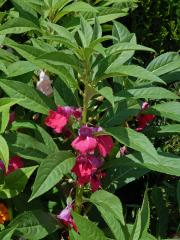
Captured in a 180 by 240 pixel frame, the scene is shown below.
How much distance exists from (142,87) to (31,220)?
653 millimetres

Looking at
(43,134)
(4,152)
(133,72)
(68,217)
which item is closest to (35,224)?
(68,217)

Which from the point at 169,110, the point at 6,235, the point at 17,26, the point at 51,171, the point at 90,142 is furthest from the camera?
the point at 17,26

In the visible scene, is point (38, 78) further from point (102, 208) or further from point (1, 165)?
point (102, 208)

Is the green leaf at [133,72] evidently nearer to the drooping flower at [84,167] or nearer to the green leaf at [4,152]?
the drooping flower at [84,167]

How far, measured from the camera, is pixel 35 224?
2121 mm

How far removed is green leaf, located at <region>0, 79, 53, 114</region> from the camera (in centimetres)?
204

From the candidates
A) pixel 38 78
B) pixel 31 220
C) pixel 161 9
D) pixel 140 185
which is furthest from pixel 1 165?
pixel 161 9

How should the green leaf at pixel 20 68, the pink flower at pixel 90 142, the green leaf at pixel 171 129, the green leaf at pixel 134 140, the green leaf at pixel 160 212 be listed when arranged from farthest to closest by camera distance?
the green leaf at pixel 160 212, the green leaf at pixel 171 129, the green leaf at pixel 20 68, the pink flower at pixel 90 142, the green leaf at pixel 134 140

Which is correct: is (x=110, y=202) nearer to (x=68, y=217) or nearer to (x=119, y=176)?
(x=68, y=217)

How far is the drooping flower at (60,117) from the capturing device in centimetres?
202

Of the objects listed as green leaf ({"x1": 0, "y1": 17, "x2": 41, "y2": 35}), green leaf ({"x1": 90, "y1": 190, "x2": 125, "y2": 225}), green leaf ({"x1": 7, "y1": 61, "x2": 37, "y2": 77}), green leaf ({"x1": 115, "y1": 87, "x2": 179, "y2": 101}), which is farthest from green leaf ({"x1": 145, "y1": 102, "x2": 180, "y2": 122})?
green leaf ({"x1": 0, "y1": 17, "x2": 41, "y2": 35})

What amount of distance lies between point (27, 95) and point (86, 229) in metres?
0.56

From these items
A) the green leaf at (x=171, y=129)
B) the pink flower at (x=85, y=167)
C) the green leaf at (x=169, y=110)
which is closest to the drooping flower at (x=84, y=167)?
the pink flower at (x=85, y=167)

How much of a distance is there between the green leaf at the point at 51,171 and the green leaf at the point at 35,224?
0.87 feet
